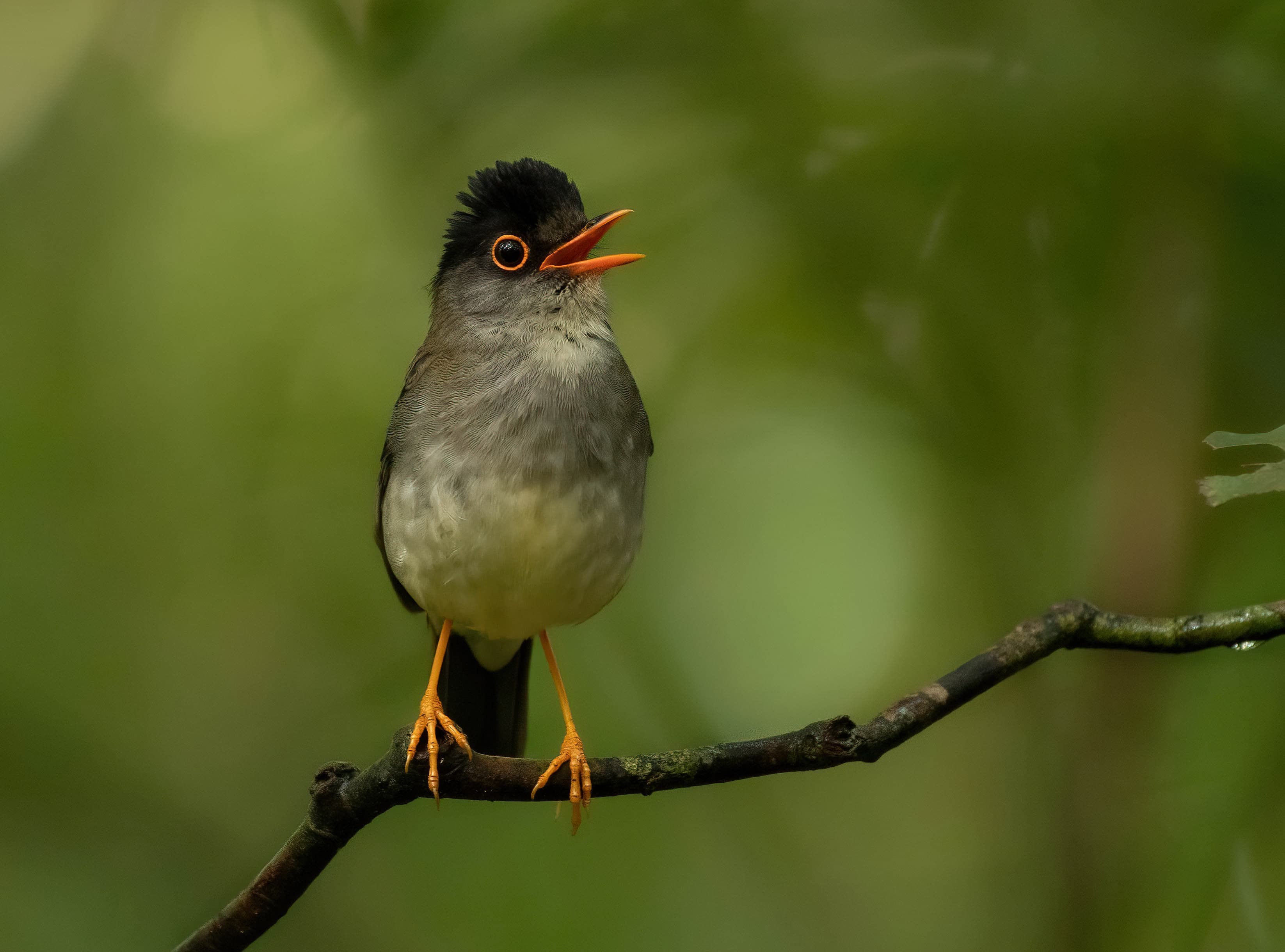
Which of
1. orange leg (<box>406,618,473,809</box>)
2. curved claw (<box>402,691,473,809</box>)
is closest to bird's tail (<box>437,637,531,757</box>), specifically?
orange leg (<box>406,618,473,809</box>)

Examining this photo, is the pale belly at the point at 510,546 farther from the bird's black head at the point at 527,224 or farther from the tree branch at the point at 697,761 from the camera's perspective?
the bird's black head at the point at 527,224

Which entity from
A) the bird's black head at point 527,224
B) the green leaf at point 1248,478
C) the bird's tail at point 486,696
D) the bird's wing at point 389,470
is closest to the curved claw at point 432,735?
the bird's wing at point 389,470

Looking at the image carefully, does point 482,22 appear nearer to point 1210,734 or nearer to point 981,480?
point 981,480

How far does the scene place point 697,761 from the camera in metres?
2.26

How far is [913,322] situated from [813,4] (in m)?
1.30

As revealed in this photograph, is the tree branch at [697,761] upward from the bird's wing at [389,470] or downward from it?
downward

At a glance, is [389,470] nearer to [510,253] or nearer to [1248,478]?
[510,253]

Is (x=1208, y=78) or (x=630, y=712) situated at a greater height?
(x=1208, y=78)

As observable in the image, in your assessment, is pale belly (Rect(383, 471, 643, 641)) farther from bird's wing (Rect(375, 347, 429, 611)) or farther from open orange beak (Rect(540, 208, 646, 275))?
open orange beak (Rect(540, 208, 646, 275))

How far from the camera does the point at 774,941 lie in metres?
4.42

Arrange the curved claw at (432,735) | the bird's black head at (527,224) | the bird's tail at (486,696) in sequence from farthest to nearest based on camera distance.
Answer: the bird's tail at (486,696)
the bird's black head at (527,224)
the curved claw at (432,735)

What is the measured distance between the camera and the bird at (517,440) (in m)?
2.91

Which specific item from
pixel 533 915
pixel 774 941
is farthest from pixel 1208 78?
pixel 533 915

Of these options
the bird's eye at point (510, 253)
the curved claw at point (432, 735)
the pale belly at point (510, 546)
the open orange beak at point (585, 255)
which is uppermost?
the bird's eye at point (510, 253)
